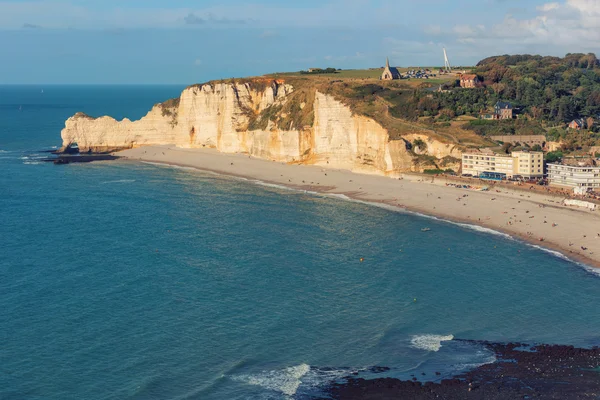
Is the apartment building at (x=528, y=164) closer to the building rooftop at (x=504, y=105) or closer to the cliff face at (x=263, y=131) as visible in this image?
the cliff face at (x=263, y=131)

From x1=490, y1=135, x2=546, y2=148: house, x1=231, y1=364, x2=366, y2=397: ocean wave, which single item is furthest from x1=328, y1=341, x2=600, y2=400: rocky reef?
x1=490, y1=135, x2=546, y2=148: house

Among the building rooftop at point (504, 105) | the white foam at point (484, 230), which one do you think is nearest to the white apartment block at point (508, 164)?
the white foam at point (484, 230)

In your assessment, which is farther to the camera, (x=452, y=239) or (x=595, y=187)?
(x=595, y=187)

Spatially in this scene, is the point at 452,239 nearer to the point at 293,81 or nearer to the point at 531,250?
the point at 531,250

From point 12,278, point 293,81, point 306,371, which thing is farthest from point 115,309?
point 293,81

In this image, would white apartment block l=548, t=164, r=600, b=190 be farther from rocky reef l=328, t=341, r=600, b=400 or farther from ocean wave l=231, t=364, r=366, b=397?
ocean wave l=231, t=364, r=366, b=397
